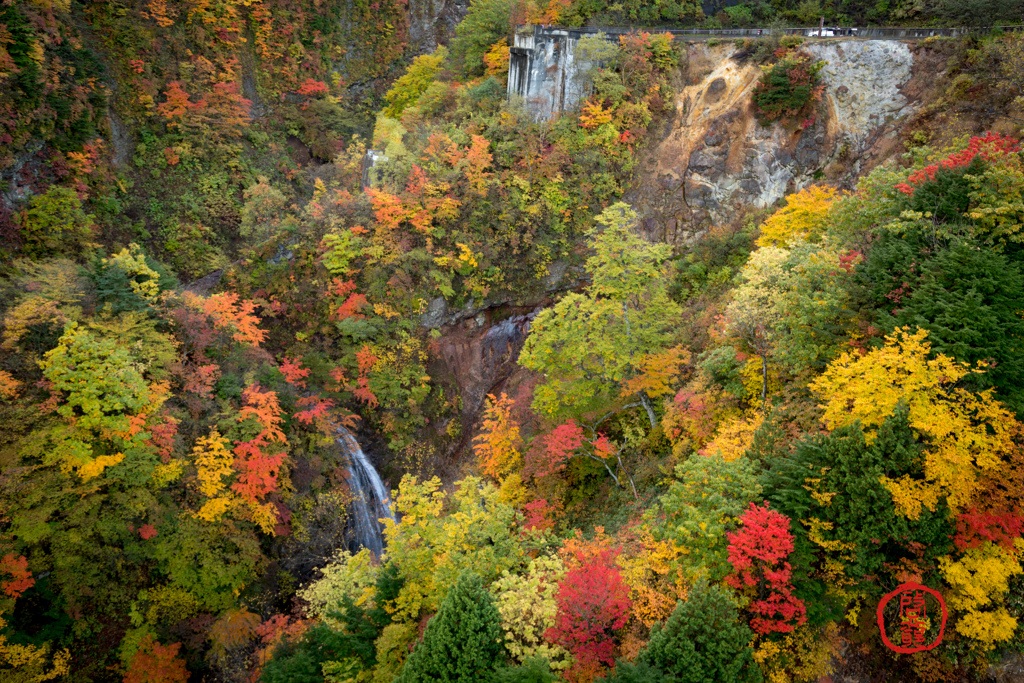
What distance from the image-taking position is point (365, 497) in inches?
995

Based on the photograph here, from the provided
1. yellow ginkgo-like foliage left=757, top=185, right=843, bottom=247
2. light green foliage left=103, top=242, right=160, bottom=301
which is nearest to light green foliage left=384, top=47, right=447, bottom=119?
light green foliage left=103, top=242, right=160, bottom=301

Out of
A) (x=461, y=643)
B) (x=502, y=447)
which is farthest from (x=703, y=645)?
(x=502, y=447)

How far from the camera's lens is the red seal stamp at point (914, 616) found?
37.6 feet

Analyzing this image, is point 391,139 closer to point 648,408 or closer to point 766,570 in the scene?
point 648,408

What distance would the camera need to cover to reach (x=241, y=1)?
1350 inches

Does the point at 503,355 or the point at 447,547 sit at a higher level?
the point at 447,547

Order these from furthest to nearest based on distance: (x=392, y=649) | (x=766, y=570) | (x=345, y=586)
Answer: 1. (x=345, y=586)
2. (x=392, y=649)
3. (x=766, y=570)

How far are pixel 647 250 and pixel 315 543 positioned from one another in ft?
56.6

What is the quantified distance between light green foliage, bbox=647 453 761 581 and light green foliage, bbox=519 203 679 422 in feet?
18.8

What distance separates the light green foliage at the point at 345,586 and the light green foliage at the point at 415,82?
3085 centimetres

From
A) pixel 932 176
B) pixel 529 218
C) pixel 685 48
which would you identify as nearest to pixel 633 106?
pixel 685 48

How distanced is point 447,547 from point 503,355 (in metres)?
16.0

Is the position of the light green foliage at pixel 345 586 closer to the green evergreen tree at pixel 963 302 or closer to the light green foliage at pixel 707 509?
the light green foliage at pixel 707 509

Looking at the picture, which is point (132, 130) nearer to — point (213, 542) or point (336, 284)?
point (336, 284)
